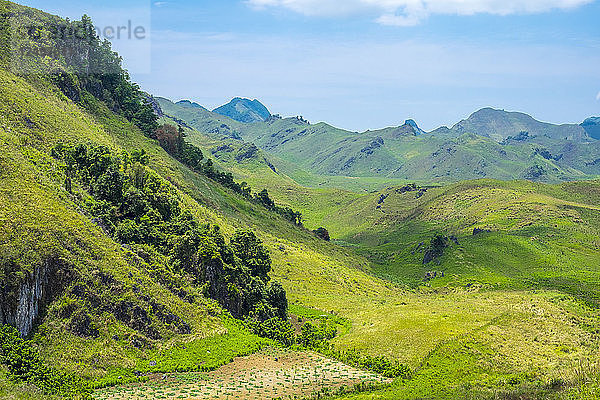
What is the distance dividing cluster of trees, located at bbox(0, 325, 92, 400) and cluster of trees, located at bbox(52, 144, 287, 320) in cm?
2338

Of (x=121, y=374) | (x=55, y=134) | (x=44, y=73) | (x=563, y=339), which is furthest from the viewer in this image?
(x=44, y=73)

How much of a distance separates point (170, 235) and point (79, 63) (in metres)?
89.3

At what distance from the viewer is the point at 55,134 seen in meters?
84.4

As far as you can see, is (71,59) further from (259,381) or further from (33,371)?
(259,381)

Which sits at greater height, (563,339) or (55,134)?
(55,134)

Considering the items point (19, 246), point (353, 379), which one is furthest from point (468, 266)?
point (19, 246)

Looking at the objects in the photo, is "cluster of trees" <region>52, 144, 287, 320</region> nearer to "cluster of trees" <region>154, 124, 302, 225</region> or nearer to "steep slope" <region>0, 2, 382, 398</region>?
"steep slope" <region>0, 2, 382, 398</region>

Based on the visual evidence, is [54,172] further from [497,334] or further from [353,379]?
[497,334]

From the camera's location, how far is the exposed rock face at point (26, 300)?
41.2m

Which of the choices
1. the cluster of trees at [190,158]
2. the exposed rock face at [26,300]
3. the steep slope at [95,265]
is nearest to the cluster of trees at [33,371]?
the steep slope at [95,265]

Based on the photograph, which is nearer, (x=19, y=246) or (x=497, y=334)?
(x=19, y=246)

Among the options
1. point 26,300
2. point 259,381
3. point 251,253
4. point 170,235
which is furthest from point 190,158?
point 259,381

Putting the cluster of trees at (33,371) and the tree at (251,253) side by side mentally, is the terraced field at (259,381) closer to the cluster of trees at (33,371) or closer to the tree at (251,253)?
the cluster of trees at (33,371)

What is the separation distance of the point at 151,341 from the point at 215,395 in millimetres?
12915
